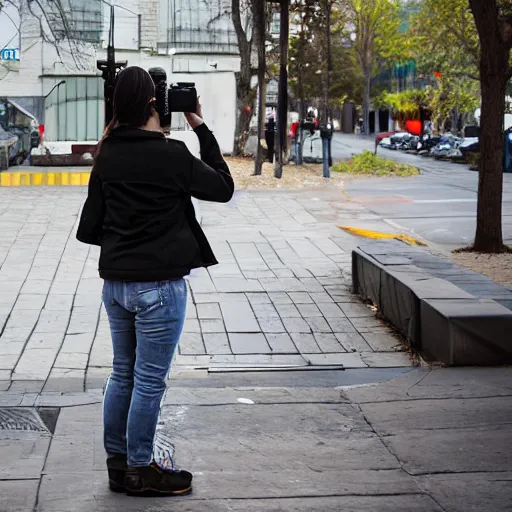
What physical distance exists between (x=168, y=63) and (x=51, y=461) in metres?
30.8

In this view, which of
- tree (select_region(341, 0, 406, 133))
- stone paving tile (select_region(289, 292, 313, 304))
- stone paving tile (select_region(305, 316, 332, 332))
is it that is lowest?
stone paving tile (select_region(305, 316, 332, 332))

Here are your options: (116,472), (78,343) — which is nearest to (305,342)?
(78,343)

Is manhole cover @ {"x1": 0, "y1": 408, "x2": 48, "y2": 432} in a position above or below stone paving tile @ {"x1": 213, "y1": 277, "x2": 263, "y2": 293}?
below

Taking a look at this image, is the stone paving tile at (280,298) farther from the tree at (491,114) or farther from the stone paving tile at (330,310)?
the tree at (491,114)

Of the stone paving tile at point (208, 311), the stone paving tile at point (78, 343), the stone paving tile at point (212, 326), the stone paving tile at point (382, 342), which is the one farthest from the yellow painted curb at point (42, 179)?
the stone paving tile at point (382, 342)

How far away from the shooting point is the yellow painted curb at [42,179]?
23.4m

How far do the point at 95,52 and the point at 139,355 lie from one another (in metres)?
29.0

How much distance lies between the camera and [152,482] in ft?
14.6

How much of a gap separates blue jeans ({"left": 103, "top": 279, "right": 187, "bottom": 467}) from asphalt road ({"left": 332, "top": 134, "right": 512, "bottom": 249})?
968 centimetres

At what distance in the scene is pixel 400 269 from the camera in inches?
343

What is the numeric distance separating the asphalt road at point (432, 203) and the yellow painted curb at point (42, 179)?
19.7 feet

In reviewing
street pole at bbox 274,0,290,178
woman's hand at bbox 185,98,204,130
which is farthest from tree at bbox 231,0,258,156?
woman's hand at bbox 185,98,204,130

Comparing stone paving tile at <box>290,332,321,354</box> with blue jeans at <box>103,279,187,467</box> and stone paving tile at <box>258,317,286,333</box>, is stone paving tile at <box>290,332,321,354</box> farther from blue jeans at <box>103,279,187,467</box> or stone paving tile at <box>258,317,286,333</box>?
blue jeans at <box>103,279,187,467</box>

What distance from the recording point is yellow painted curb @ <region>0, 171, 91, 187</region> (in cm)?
2344
